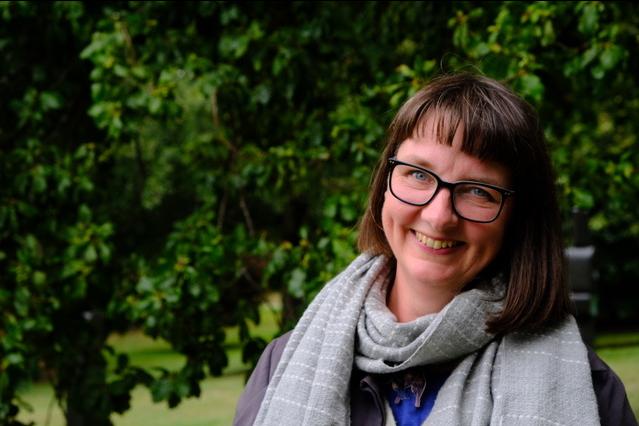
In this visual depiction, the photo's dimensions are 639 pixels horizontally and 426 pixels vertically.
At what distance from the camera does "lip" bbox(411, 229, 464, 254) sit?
176 centimetres

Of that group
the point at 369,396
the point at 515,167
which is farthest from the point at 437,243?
the point at 369,396

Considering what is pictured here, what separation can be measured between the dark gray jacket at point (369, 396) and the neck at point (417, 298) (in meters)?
0.16

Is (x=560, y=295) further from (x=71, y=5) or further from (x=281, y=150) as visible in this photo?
(x=71, y=5)

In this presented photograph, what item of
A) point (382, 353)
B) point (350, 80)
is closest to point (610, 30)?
point (350, 80)

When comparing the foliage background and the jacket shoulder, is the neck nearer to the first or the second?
the jacket shoulder

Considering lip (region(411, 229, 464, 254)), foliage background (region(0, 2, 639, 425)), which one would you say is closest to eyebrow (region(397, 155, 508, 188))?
lip (region(411, 229, 464, 254))

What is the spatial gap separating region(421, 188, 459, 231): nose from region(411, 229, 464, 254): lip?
30mm

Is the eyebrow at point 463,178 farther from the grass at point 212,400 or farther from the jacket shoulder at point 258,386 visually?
the grass at point 212,400

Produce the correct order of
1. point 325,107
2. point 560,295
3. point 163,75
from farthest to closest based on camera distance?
1. point 325,107
2. point 163,75
3. point 560,295

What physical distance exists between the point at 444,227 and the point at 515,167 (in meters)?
0.19

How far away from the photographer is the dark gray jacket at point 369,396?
1.71 m

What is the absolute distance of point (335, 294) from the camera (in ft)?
6.75

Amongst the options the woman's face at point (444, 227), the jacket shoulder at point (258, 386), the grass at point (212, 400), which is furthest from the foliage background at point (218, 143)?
the grass at point (212, 400)

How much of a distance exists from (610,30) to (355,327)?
197 cm
